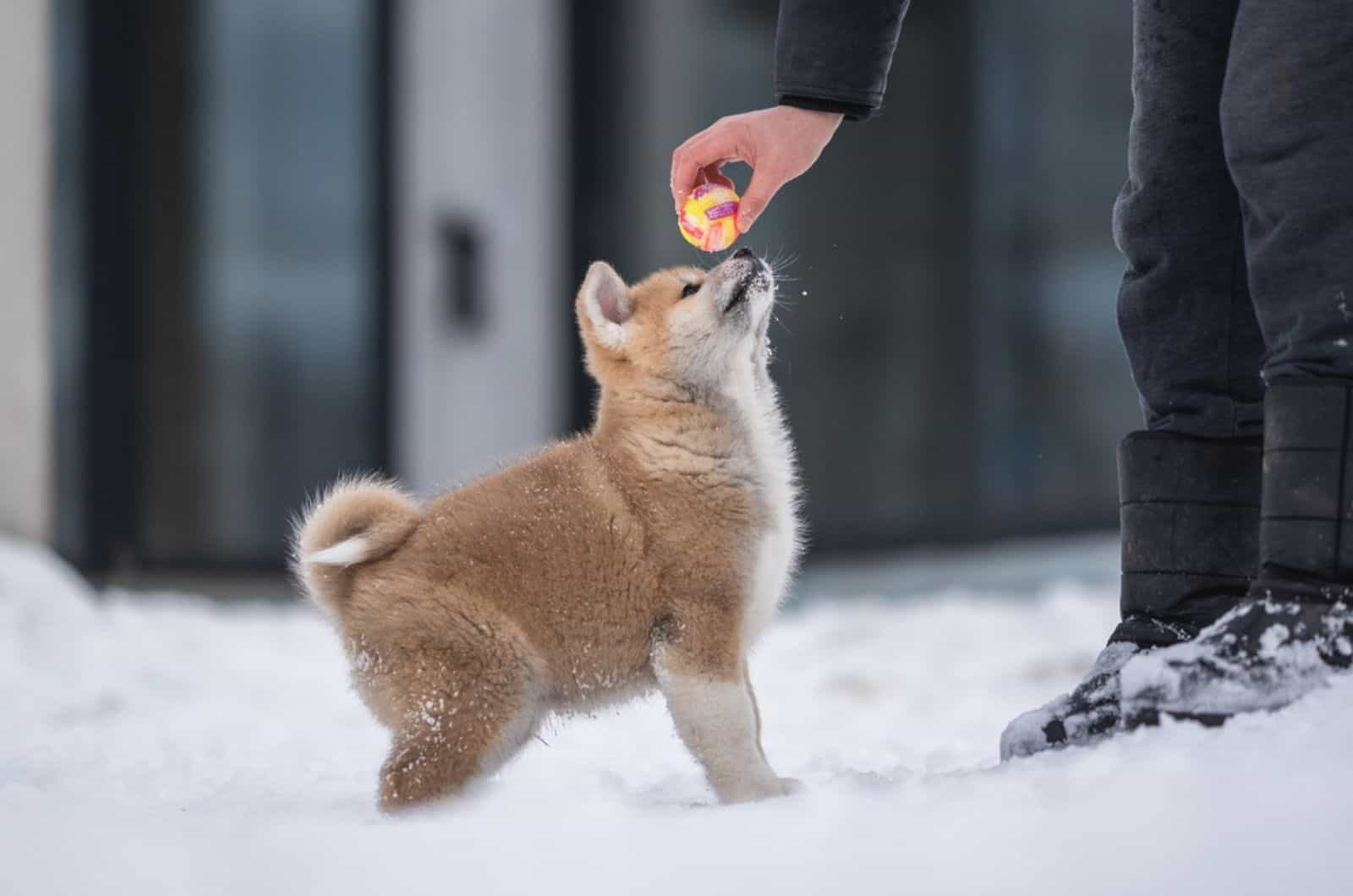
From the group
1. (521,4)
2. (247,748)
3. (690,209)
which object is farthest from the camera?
(521,4)

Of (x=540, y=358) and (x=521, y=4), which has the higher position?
(x=521, y=4)

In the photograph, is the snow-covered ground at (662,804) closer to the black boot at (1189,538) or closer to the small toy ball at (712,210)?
the black boot at (1189,538)

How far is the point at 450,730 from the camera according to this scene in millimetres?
2592

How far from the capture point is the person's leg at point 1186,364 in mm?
2742

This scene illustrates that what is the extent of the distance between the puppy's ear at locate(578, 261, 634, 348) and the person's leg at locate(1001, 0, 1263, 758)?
1.01 meters

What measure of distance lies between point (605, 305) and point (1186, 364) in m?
1.15

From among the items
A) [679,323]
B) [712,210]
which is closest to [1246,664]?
[712,210]

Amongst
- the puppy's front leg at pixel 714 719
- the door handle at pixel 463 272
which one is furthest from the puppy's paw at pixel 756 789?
the door handle at pixel 463 272

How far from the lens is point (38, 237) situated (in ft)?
22.3

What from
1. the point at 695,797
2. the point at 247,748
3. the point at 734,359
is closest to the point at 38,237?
the point at 247,748

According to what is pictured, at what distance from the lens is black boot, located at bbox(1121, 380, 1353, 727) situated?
7.17 ft

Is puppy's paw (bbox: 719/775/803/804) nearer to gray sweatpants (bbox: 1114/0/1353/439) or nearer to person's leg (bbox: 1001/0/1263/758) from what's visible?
person's leg (bbox: 1001/0/1263/758)

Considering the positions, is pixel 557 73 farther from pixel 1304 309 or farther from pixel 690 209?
pixel 1304 309

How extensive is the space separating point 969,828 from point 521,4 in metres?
5.93
